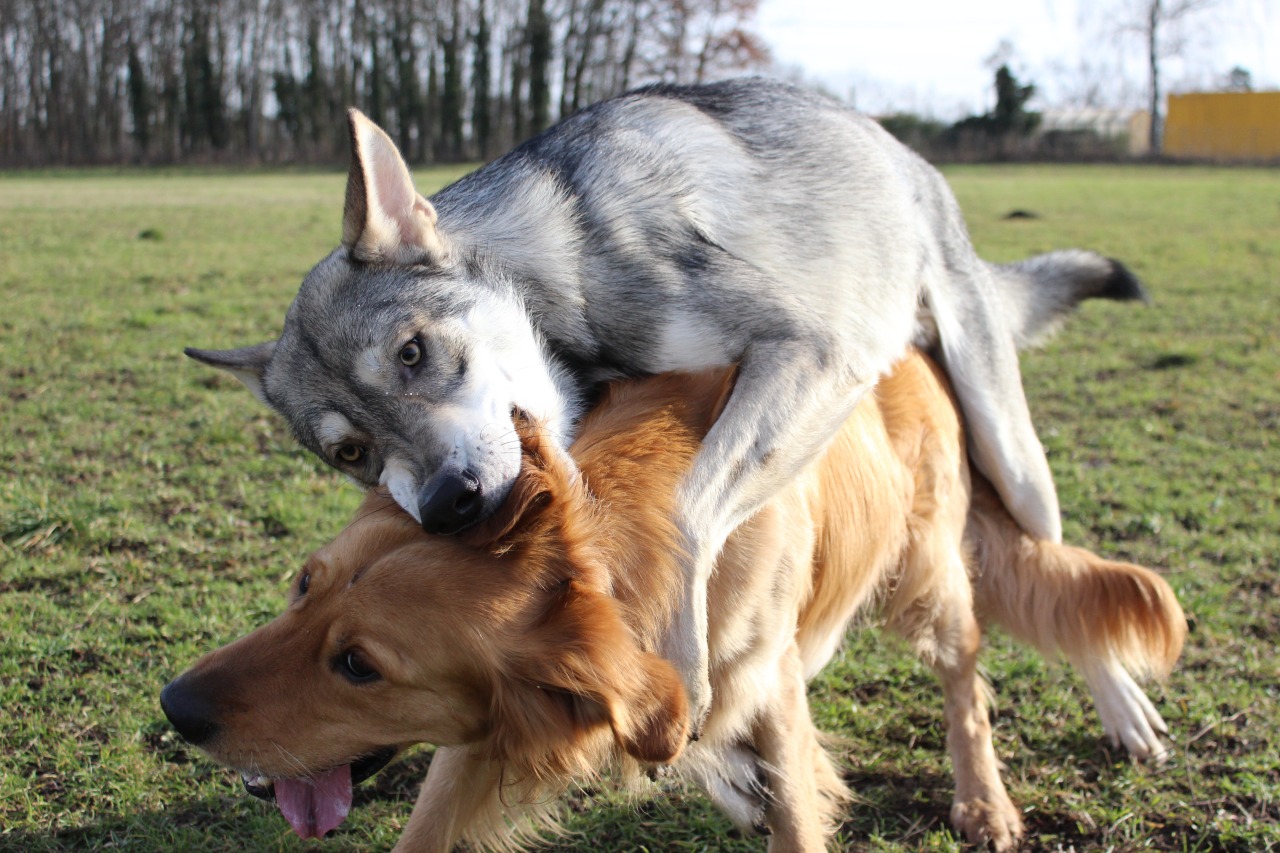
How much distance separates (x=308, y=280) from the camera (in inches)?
125

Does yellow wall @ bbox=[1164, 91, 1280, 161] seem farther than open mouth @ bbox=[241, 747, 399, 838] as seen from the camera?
Yes

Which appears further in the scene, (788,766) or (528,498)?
(788,766)

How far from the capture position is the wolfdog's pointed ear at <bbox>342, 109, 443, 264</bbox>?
2955mm

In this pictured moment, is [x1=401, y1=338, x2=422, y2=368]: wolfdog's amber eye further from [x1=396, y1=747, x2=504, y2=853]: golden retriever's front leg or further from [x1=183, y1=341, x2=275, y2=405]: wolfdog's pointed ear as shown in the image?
[x1=396, y1=747, x2=504, y2=853]: golden retriever's front leg

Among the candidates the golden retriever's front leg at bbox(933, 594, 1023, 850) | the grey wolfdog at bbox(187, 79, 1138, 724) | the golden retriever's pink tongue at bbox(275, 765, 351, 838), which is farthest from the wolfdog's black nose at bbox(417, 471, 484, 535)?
the golden retriever's front leg at bbox(933, 594, 1023, 850)

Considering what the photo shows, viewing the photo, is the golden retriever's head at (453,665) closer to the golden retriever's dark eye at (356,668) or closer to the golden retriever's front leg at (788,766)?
the golden retriever's dark eye at (356,668)

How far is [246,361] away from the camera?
3387mm

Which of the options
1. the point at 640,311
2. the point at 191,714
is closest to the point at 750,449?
the point at 640,311

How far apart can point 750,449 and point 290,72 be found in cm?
4857

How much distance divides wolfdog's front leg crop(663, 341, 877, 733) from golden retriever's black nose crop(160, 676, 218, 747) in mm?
928

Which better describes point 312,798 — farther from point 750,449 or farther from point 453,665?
point 750,449

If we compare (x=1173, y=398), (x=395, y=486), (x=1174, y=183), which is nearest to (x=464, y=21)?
(x=1174, y=183)

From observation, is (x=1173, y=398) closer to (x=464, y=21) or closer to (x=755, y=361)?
(x=755, y=361)

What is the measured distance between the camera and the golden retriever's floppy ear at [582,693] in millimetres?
1976
